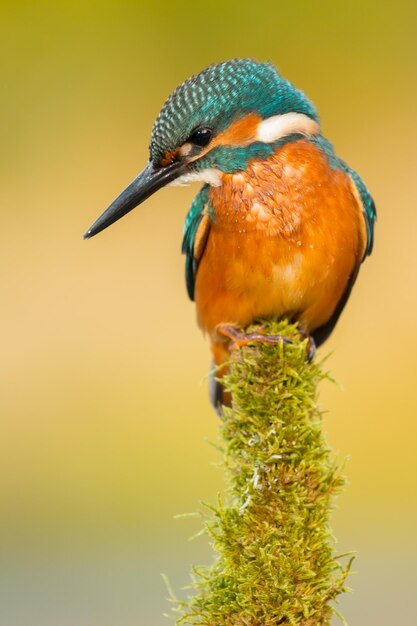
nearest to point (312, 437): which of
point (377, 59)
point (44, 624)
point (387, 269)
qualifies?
point (44, 624)

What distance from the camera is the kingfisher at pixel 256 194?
1884mm

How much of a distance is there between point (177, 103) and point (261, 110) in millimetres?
199

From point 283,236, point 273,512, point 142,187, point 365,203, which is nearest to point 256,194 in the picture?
point 283,236

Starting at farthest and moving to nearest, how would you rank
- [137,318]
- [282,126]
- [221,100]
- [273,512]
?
[137,318]
[282,126]
[221,100]
[273,512]

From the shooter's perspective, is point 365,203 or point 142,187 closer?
point 142,187

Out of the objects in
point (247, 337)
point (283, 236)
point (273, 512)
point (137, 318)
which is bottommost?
point (273, 512)

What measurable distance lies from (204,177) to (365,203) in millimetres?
460

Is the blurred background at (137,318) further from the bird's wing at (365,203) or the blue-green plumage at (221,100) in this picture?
the blue-green plumage at (221,100)

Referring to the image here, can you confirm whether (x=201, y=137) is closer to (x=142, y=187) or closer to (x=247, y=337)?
(x=142, y=187)

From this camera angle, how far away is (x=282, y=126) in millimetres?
1986

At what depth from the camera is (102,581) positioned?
3838mm

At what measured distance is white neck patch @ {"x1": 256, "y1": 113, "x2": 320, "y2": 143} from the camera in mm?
1957

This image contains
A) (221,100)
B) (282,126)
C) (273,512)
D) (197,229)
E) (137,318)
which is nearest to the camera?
(273,512)

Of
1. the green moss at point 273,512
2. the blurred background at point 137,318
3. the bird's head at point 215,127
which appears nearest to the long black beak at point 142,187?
the bird's head at point 215,127
